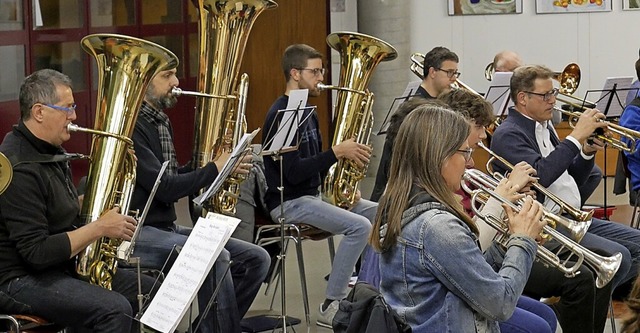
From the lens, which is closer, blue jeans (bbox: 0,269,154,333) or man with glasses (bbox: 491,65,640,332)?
blue jeans (bbox: 0,269,154,333)

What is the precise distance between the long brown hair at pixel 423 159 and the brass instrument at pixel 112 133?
4.18 feet

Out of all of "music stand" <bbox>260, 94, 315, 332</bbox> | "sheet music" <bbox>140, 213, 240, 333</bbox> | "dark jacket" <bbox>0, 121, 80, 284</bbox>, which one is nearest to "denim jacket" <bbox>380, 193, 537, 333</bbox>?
"sheet music" <bbox>140, 213, 240, 333</bbox>

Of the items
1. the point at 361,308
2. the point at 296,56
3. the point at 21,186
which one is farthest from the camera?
the point at 296,56

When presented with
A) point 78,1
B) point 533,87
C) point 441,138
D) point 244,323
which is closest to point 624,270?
point 533,87

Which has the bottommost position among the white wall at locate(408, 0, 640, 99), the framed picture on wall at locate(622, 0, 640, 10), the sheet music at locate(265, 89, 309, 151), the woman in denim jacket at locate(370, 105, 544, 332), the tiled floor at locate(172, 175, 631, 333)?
the tiled floor at locate(172, 175, 631, 333)

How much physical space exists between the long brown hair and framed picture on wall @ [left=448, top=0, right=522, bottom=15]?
27.5ft

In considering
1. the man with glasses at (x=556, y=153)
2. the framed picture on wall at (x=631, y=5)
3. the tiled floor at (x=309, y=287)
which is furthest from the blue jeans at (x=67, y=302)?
the framed picture on wall at (x=631, y=5)

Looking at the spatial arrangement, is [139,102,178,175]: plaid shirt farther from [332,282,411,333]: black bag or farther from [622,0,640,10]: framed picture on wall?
[622,0,640,10]: framed picture on wall

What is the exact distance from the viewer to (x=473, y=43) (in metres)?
11.5

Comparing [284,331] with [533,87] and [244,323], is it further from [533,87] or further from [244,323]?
[533,87]

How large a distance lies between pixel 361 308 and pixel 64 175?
155 centimetres

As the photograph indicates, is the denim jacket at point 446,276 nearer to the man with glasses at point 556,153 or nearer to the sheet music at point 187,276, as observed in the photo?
the sheet music at point 187,276

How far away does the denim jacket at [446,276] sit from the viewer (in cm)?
319

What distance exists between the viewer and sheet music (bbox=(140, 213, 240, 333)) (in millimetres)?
3801
